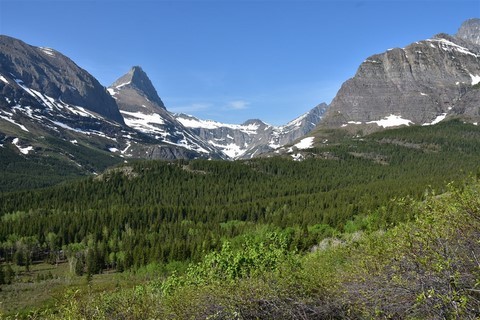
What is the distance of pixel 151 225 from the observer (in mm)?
144500

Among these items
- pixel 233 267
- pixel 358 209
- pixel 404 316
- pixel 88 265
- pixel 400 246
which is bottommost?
pixel 88 265

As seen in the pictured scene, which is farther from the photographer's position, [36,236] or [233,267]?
[36,236]

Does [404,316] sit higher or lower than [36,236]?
higher

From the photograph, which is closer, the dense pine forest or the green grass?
the dense pine forest

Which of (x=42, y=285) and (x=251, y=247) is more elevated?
(x=251, y=247)

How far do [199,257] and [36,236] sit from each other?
74.0 meters

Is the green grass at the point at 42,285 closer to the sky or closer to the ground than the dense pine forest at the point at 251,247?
closer to the ground

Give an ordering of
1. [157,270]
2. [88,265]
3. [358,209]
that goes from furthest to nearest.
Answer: [358,209], [88,265], [157,270]

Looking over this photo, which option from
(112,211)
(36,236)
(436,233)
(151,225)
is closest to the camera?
(436,233)

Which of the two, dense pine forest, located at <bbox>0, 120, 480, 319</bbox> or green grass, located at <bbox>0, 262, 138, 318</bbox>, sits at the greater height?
dense pine forest, located at <bbox>0, 120, 480, 319</bbox>

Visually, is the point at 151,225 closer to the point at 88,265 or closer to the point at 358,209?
the point at 88,265

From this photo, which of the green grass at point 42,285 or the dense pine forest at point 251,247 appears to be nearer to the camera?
the dense pine forest at point 251,247

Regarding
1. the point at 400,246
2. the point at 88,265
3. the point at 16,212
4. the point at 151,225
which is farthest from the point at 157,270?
the point at 16,212

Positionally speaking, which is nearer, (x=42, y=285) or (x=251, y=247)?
(x=251, y=247)
